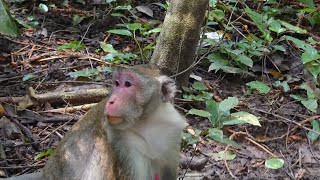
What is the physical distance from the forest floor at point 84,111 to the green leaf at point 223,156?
0.03m

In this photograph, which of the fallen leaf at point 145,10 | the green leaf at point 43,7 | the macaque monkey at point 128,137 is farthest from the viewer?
the fallen leaf at point 145,10

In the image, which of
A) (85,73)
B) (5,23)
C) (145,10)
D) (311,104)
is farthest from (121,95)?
(145,10)

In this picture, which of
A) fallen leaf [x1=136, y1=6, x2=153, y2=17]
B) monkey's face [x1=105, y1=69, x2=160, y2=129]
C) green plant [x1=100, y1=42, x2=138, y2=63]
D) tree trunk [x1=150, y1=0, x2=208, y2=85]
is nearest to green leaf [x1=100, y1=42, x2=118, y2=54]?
green plant [x1=100, y1=42, x2=138, y2=63]

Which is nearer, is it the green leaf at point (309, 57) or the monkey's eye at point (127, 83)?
the monkey's eye at point (127, 83)

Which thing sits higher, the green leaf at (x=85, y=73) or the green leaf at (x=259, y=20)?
the green leaf at (x=259, y=20)

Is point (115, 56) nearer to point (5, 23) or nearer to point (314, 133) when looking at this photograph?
point (5, 23)

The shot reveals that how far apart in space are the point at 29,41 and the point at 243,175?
9.67ft

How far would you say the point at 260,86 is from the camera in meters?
4.98

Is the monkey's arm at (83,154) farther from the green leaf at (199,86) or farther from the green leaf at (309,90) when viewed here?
the green leaf at (309,90)

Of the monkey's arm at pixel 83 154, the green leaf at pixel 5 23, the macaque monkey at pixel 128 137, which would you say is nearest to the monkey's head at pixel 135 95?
the macaque monkey at pixel 128 137

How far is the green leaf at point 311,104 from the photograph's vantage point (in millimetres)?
4811

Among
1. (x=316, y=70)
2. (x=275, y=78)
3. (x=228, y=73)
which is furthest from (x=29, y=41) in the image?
(x=316, y=70)

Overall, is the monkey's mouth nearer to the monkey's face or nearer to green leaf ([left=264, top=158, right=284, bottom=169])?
the monkey's face

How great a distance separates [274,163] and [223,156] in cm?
42
